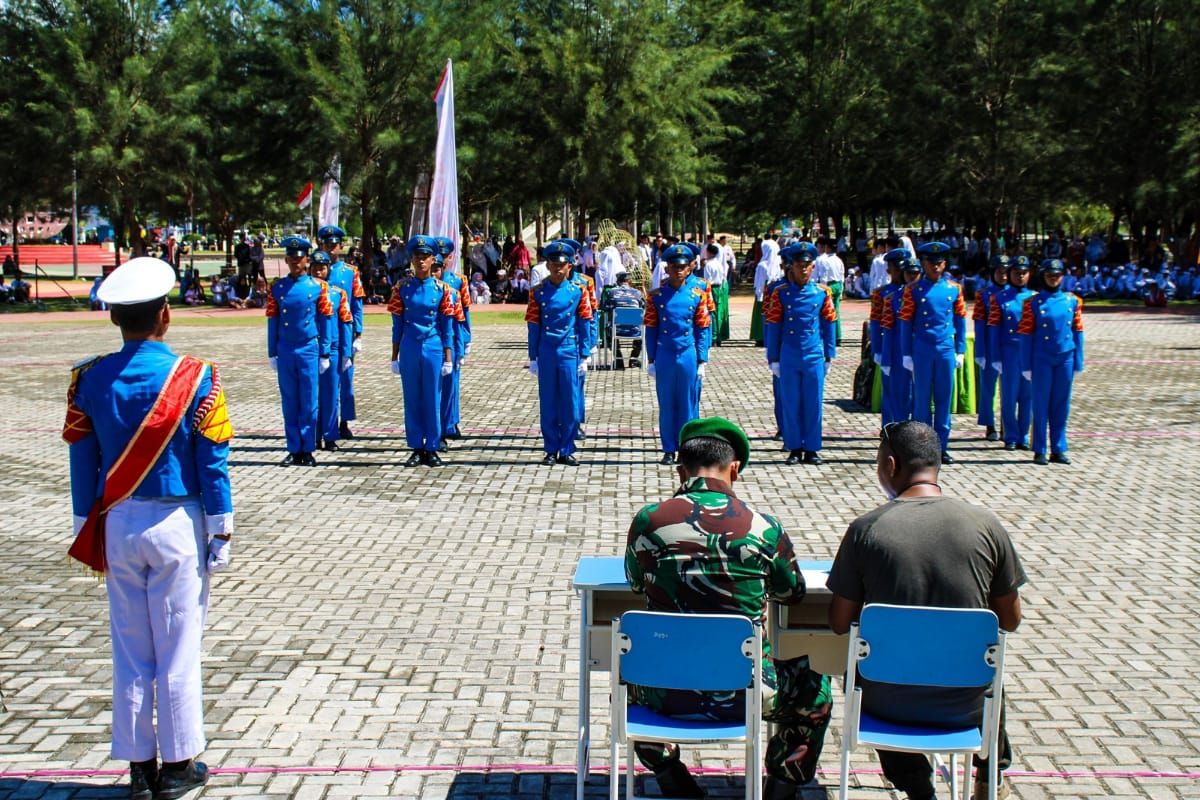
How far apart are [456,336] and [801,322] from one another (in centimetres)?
337

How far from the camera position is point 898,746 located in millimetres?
4309

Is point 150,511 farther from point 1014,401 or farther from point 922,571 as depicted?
point 1014,401

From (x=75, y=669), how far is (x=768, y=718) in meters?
3.71

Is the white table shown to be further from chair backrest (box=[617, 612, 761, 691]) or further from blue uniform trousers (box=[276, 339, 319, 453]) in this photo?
blue uniform trousers (box=[276, 339, 319, 453])

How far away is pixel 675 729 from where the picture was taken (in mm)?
4395

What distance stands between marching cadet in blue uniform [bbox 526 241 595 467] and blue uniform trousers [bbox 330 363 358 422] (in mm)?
2222

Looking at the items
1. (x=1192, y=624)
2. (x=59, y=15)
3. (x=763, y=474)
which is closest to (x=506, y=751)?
(x=1192, y=624)

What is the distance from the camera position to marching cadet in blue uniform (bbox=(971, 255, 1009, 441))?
45.0 feet

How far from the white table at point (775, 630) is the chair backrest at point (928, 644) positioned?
0.45m

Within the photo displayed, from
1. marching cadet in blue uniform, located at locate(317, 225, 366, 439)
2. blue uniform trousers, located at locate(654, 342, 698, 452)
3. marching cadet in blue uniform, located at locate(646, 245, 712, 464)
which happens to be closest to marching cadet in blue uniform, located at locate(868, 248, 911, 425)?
marching cadet in blue uniform, located at locate(646, 245, 712, 464)

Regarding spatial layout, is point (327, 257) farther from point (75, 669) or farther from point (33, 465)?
point (75, 669)

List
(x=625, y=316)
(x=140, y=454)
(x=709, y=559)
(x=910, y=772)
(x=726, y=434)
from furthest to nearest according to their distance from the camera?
(x=625, y=316) < (x=140, y=454) < (x=726, y=434) < (x=910, y=772) < (x=709, y=559)

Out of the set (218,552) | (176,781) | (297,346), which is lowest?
(176,781)

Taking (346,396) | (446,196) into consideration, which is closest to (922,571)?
(346,396)
